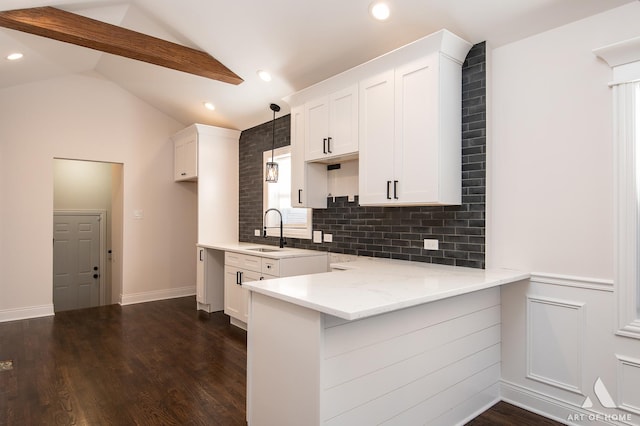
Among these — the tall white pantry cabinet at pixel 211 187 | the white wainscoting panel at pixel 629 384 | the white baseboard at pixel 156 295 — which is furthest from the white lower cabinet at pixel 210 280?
the white wainscoting panel at pixel 629 384

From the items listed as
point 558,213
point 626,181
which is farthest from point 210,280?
point 626,181

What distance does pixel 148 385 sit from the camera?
285cm

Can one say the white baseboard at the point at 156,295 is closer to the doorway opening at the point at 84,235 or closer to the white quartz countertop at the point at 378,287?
the doorway opening at the point at 84,235

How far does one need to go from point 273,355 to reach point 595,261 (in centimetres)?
197

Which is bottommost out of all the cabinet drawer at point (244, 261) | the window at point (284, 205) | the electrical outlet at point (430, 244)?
the cabinet drawer at point (244, 261)

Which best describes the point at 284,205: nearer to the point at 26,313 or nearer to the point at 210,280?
the point at 210,280

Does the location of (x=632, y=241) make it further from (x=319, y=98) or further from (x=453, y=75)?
(x=319, y=98)

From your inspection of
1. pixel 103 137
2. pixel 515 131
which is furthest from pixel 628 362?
pixel 103 137

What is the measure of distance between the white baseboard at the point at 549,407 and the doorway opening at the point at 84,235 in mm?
5643

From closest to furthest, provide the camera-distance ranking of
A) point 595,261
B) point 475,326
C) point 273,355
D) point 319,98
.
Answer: point 273,355
point 595,261
point 475,326
point 319,98

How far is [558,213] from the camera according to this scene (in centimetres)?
242

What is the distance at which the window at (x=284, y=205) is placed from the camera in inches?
176

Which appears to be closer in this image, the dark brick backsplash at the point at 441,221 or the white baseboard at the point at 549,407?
the white baseboard at the point at 549,407

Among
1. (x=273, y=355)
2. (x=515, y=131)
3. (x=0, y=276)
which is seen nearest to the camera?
(x=273, y=355)
